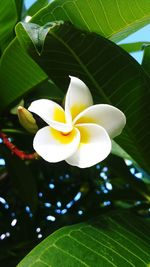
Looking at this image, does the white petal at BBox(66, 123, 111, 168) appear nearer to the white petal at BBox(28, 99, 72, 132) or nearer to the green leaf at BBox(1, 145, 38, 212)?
the white petal at BBox(28, 99, 72, 132)

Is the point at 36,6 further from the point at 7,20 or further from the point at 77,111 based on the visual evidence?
the point at 77,111

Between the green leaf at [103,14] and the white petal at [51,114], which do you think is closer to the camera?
the white petal at [51,114]

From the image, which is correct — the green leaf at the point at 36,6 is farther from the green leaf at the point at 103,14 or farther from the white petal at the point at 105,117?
the white petal at the point at 105,117

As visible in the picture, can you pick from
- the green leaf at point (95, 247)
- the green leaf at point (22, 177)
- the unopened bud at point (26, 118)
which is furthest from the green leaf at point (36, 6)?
the green leaf at point (95, 247)

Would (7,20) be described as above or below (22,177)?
above

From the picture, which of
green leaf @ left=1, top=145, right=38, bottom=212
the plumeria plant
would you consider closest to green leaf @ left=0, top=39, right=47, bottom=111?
the plumeria plant

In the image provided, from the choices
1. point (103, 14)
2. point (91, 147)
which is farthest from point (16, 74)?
point (91, 147)

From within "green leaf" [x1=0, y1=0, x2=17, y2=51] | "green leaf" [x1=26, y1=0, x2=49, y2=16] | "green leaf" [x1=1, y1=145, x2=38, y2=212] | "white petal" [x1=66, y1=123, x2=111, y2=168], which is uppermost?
"green leaf" [x1=0, y1=0, x2=17, y2=51]
